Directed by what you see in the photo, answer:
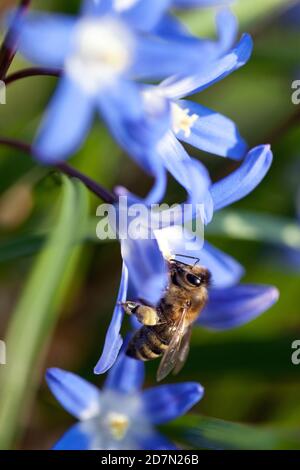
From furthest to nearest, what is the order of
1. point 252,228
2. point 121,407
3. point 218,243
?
point 218,243
point 252,228
point 121,407

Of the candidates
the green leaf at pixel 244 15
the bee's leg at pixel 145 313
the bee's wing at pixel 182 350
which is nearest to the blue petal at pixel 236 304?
the bee's wing at pixel 182 350

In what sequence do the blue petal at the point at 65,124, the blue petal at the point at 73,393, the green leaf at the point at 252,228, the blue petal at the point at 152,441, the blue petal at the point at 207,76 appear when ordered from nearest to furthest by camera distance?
the blue petal at the point at 65,124 < the blue petal at the point at 207,76 < the blue petal at the point at 73,393 < the blue petal at the point at 152,441 < the green leaf at the point at 252,228

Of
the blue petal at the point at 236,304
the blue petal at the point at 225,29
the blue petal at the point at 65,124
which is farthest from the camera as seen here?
the blue petal at the point at 236,304

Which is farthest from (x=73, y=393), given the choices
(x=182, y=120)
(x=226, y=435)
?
(x=182, y=120)

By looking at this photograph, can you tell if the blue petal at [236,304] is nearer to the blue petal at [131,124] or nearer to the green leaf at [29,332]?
the green leaf at [29,332]

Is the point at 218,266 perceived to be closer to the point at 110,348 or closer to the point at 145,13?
the point at 110,348

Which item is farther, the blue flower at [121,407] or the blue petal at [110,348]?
the blue flower at [121,407]
